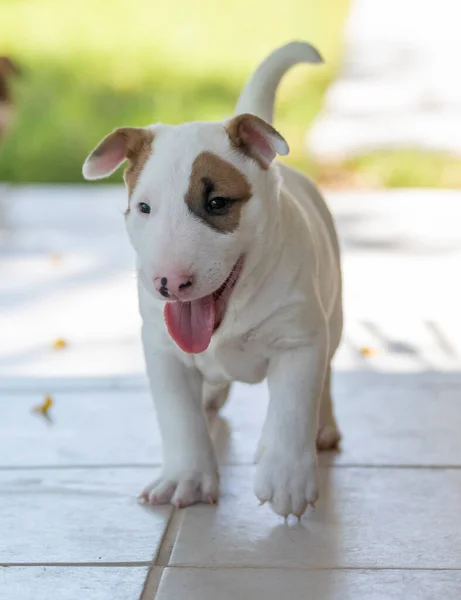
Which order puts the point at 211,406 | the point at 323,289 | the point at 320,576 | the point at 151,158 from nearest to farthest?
1. the point at 320,576
2. the point at 151,158
3. the point at 323,289
4. the point at 211,406

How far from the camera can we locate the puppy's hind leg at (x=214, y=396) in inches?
108

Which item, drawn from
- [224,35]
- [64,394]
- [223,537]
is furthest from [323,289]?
[224,35]

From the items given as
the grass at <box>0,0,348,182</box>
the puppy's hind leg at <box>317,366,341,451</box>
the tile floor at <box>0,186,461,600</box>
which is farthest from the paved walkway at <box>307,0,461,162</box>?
the puppy's hind leg at <box>317,366,341,451</box>

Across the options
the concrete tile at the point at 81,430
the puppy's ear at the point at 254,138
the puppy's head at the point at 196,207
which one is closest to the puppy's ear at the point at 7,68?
the concrete tile at the point at 81,430

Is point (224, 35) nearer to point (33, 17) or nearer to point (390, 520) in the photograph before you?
point (33, 17)

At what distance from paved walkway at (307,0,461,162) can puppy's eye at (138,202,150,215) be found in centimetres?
569

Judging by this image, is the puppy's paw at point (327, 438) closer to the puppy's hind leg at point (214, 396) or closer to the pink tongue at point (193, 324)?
the puppy's hind leg at point (214, 396)

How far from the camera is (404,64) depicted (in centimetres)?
887

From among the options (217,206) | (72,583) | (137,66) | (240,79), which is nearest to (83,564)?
(72,583)

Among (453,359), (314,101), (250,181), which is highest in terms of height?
(250,181)

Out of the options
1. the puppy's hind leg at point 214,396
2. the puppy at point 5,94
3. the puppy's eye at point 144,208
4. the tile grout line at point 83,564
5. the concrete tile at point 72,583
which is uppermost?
the puppy's eye at point 144,208

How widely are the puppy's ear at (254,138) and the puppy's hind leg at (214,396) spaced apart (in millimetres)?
809

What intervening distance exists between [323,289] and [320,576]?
0.71 meters

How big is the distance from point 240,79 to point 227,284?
735cm
